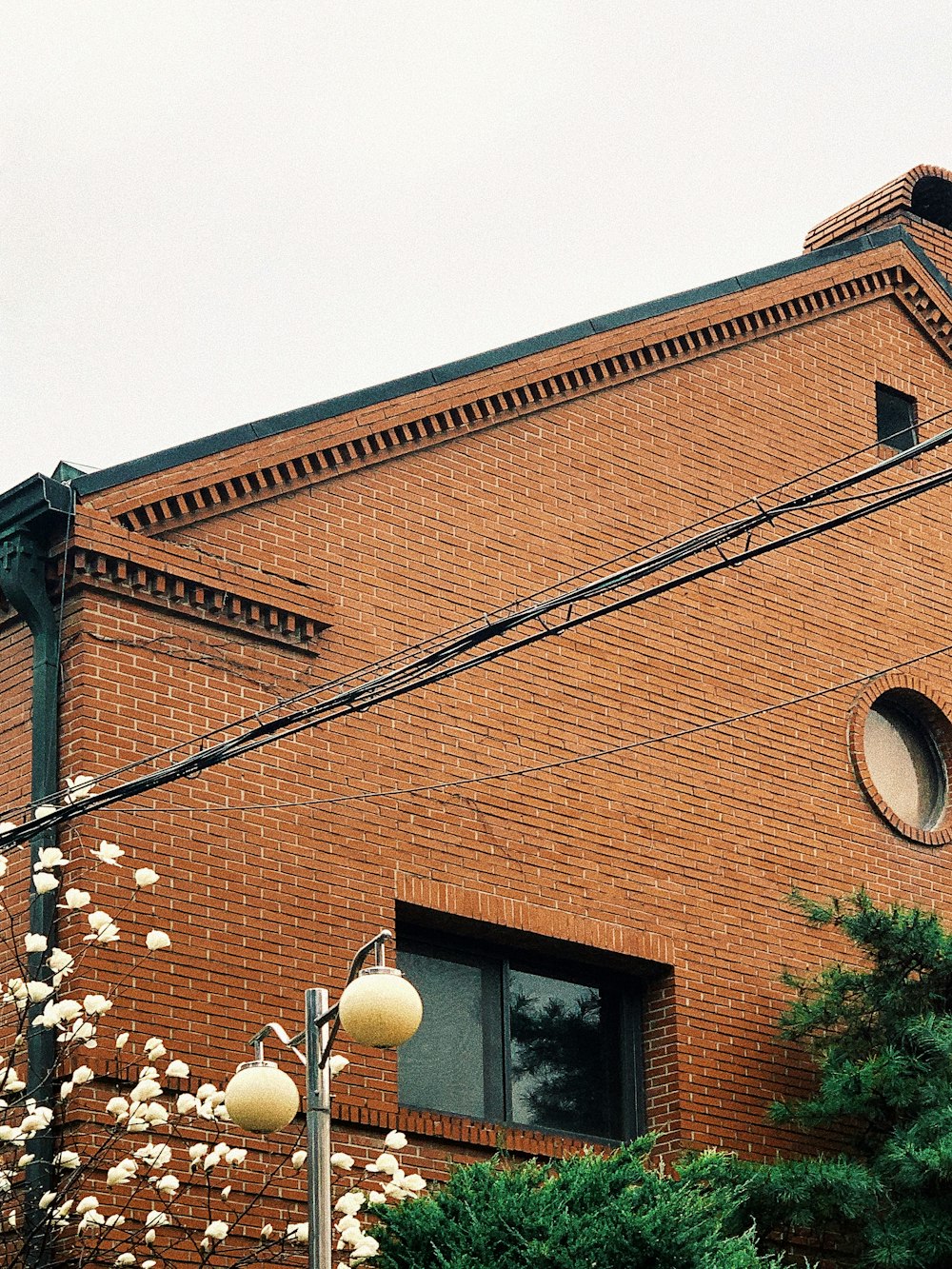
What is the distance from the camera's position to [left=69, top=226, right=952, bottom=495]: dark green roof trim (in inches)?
508

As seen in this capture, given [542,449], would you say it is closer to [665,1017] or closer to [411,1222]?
[665,1017]

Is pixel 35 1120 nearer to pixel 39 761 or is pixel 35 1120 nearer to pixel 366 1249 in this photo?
pixel 366 1249

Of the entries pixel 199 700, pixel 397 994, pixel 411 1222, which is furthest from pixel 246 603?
pixel 397 994

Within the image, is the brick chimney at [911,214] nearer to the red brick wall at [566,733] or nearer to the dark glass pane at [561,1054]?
the red brick wall at [566,733]

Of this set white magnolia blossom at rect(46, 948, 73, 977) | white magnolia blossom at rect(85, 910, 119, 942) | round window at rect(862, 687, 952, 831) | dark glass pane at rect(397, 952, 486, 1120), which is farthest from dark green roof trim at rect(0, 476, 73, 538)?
round window at rect(862, 687, 952, 831)

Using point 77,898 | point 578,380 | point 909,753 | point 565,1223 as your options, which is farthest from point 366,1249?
point 909,753

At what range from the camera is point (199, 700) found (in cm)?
1279

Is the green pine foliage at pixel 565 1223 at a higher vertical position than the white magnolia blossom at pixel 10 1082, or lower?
lower

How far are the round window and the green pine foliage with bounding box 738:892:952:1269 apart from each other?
2.39m

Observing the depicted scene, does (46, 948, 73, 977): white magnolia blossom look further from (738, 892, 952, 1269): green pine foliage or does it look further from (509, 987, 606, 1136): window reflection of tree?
(738, 892, 952, 1269): green pine foliage

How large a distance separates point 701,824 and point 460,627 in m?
2.56

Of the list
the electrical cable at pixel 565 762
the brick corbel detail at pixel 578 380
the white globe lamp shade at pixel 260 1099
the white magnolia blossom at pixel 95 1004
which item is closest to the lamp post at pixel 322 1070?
the white globe lamp shade at pixel 260 1099

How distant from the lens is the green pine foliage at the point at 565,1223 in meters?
10.4

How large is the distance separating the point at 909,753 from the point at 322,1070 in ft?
30.2
